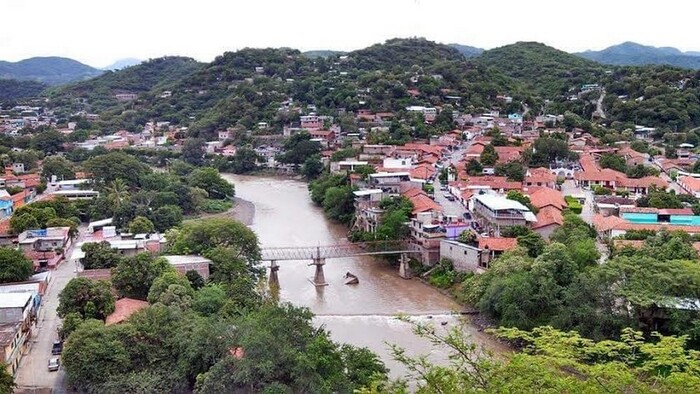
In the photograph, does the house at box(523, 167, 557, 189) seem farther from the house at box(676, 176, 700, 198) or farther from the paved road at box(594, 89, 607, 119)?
the paved road at box(594, 89, 607, 119)

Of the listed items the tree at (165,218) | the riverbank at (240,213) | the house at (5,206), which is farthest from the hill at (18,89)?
the tree at (165,218)

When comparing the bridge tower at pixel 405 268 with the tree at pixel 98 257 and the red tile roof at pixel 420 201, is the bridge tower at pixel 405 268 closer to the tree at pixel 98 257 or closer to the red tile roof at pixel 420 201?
the red tile roof at pixel 420 201

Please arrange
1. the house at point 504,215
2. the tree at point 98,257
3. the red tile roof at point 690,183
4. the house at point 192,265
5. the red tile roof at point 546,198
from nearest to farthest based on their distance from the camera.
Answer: the house at point 192,265 → the tree at point 98,257 → the house at point 504,215 → the red tile roof at point 546,198 → the red tile roof at point 690,183

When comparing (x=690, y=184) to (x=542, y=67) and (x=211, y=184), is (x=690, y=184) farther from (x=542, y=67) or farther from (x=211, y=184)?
(x=542, y=67)

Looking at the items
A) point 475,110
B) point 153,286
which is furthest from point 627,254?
point 475,110

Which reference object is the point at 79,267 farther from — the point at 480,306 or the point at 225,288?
the point at 480,306

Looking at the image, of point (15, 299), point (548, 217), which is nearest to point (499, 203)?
point (548, 217)

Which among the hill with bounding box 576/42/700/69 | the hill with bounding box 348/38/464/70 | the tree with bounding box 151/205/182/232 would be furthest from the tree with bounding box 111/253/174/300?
the hill with bounding box 576/42/700/69
